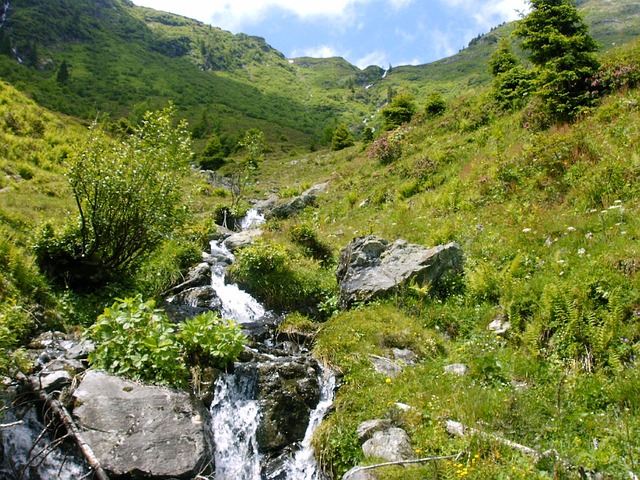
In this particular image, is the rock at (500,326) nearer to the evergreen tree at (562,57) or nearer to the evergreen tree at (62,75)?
the evergreen tree at (562,57)

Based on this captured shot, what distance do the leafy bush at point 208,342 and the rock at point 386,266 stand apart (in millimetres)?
4001

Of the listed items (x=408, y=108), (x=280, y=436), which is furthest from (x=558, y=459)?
(x=408, y=108)

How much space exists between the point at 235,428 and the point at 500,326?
5661mm

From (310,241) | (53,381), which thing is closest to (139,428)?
(53,381)

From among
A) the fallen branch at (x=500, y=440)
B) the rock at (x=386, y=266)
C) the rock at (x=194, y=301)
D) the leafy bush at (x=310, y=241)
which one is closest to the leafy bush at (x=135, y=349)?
the fallen branch at (x=500, y=440)

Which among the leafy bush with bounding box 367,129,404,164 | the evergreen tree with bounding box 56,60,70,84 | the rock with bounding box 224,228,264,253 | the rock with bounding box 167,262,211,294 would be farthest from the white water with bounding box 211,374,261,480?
the evergreen tree with bounding box 56,60,70,84

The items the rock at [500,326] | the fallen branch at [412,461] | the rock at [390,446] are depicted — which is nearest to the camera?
the fallen branch at [412,461]

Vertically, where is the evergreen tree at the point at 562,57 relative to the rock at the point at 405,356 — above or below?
above

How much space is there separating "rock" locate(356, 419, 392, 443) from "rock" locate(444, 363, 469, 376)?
1769 mm

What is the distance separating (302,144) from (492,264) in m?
69.8

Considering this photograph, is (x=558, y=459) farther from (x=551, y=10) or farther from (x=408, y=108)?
(x=408, y=108)

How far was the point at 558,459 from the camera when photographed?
4742 mm

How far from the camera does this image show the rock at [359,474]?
5336mm

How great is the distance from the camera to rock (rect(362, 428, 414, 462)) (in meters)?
5.52
